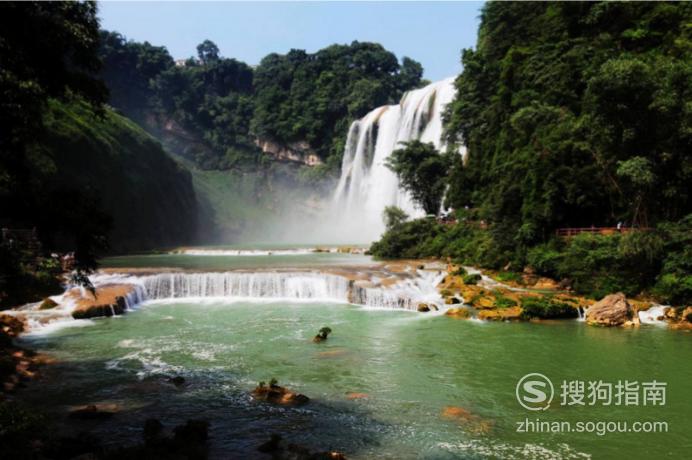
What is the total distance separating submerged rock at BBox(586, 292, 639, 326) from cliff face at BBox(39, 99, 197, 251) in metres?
33.0

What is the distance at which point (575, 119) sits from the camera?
26.1m

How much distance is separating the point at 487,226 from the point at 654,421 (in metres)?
22.6

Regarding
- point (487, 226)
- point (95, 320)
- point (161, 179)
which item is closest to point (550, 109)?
point (487, 226)

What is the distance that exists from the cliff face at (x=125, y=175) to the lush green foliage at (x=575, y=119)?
2922 centimetres

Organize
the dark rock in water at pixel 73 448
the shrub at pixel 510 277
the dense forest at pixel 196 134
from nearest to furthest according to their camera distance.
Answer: the dark rock in water at pixel 73 448, the shrub at pixel 510 277, the dense forest at pixel 196 134

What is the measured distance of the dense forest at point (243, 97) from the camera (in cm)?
8362

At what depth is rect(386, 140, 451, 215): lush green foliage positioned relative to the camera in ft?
136

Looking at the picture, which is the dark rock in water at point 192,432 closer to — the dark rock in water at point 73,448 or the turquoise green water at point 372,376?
the turquoise green water at point 372,376

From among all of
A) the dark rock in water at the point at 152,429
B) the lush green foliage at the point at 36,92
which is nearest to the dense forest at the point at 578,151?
the dark rock in water at the point at 152,429

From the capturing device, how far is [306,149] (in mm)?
83312

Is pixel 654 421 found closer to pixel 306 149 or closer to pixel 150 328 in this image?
pixel 150 328

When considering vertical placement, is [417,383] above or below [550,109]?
below

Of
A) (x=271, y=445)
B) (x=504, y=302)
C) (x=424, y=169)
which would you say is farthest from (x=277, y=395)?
(x=424, y=169)
